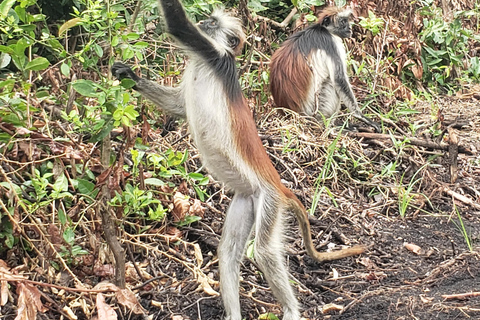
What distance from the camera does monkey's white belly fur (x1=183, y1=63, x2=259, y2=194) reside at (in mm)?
4238

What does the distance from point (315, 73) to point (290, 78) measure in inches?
19.1

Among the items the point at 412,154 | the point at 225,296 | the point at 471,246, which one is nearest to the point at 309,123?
the point at 412,154

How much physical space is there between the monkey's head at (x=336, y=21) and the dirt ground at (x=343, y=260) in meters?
1.98

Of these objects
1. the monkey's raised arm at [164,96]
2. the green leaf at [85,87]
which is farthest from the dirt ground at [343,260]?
the green leaf at [85,87]

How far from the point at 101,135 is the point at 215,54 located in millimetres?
1202

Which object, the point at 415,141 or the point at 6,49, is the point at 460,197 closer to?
the point at 415,141

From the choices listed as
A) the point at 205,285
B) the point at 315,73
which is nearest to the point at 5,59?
the point at 205,285

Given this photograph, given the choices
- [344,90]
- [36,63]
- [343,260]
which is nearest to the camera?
[36,63]

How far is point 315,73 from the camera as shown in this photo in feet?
26.2

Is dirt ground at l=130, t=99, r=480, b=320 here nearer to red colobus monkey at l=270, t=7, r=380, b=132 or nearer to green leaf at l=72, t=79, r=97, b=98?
green leaf at l=72, t=79, r=97, b=98

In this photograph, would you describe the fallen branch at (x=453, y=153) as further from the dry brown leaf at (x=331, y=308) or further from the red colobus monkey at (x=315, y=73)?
the dry brown leaf at (x=331, y=308)

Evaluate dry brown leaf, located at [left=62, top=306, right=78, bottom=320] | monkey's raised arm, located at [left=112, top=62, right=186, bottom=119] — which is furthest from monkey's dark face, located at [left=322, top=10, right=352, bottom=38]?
dry brown leaf, located at [left=62, top=306, right=78, bottom=320]

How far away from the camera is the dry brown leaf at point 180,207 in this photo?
4840mm

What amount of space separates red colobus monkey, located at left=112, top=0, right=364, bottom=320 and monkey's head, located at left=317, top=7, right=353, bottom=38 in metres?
4.24
